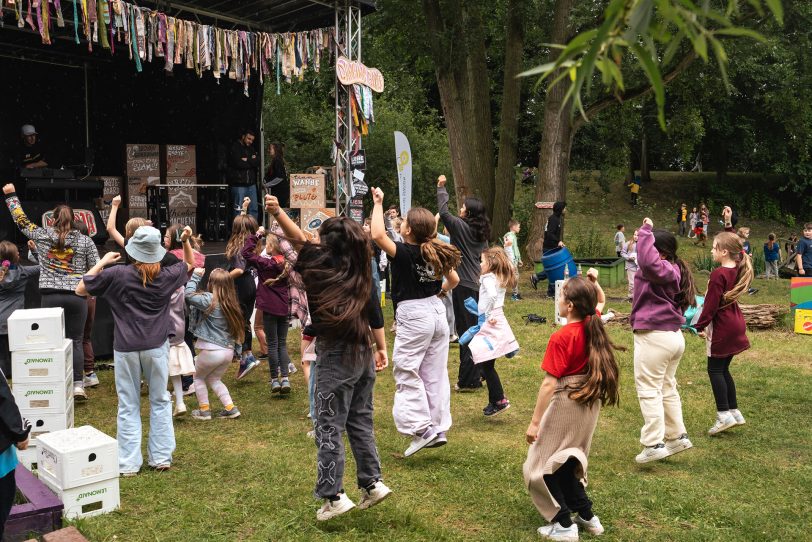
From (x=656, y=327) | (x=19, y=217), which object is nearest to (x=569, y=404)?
(x=656, y=327)

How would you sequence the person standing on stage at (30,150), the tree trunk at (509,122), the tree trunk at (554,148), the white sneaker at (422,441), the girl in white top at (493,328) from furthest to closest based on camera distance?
1. the tree trunk at (509,122)
2. the tree trunk at (554,148)
3. the person standing on stage at (30,150)
4. the girl in white top at (493,328)
5. the white sneaker at (422,441)

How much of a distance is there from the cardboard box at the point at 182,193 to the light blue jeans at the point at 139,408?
9521 millimetres

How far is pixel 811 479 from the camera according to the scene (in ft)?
18.3

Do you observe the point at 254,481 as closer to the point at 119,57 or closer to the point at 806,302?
the point at 806,302

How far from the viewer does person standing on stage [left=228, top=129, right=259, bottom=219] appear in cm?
1371

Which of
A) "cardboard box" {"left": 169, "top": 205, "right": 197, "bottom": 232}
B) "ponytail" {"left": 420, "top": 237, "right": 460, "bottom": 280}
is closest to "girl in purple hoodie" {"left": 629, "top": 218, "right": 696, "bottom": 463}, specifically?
"ponytail" {"left": 420, "top": 237, "right": 460, "bottom": 280}

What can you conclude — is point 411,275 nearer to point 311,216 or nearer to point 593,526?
point 593,526

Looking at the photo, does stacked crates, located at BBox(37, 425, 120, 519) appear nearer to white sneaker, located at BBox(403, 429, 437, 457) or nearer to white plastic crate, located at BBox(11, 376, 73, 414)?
white plastic crate, located at BBox(11, 376, 73, 414)

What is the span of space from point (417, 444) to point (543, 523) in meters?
1.28

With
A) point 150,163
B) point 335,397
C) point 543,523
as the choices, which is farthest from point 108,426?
point 150,163

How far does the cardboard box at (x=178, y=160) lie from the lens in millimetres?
15195

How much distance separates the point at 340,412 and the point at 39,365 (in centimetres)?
270

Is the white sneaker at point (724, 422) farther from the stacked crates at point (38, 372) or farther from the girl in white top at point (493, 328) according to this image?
the stacked crates at point (38, 372)

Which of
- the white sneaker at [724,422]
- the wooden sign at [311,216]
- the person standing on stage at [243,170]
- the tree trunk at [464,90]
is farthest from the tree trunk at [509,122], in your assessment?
the white sneaker at [724,422]
